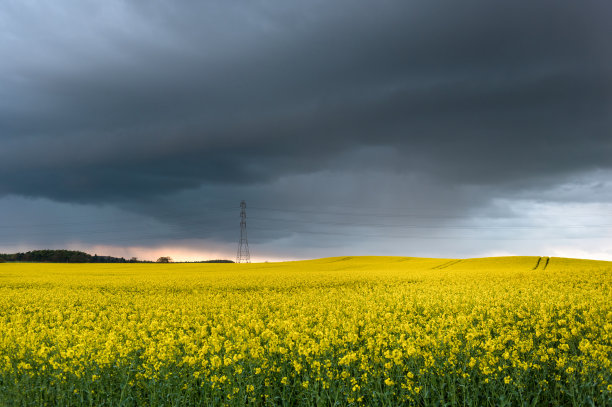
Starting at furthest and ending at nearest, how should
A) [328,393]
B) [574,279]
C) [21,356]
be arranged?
[574,279] < [21,356] < [328,393]

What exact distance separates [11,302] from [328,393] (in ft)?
75.2

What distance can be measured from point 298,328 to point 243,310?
595cm

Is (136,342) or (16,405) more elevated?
(136,342)

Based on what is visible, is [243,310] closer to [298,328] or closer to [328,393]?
[298,328]

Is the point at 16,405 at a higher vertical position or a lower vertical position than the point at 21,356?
lower

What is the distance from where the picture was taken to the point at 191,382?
8.48 m

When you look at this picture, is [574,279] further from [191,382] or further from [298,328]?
[191,382]

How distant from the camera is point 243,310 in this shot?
16.8 metres

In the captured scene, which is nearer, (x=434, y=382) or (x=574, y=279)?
(x=434, y=382)

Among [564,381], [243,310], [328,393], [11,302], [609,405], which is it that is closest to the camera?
[609,405]

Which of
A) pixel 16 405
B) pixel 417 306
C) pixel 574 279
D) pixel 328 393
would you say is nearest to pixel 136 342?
pixel 16 405

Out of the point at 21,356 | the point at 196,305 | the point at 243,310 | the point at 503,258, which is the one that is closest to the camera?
the point at 21,356

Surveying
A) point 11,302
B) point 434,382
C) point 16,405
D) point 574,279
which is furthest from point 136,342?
point 574,279

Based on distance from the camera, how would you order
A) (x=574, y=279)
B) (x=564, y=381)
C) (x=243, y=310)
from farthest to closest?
1. (x=574, y=279)
2. (x=243, y=310)
3. (x=564, y=381)
